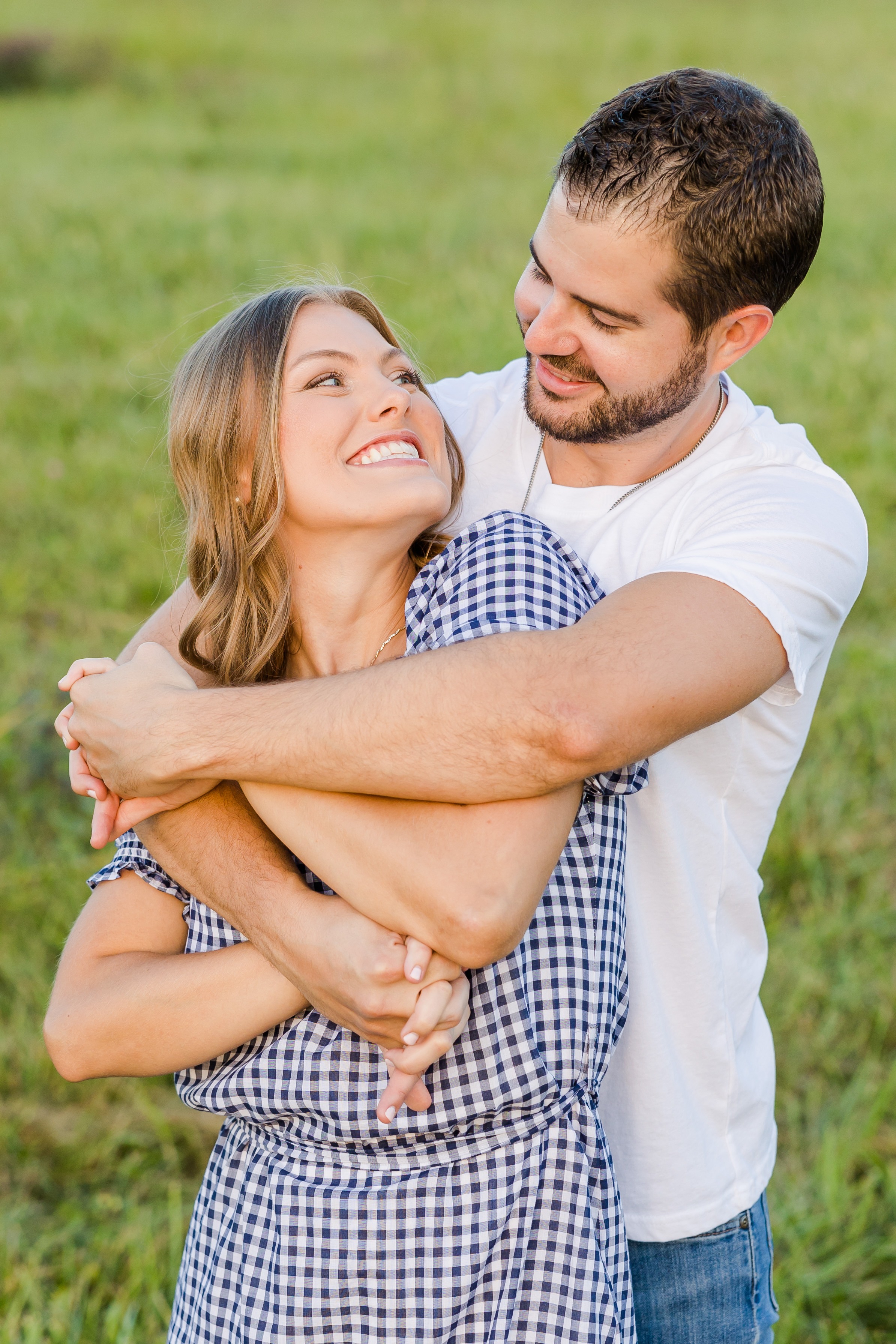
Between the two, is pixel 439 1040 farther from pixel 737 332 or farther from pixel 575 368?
pixel 737 332

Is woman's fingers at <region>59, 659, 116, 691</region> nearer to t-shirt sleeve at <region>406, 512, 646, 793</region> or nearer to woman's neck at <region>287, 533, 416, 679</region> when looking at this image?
woman's neck at <region>287, 533, 416, 679</region>

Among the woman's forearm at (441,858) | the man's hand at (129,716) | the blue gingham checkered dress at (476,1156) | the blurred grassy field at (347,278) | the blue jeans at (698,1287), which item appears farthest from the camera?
the blurred grassy field at (347,278)

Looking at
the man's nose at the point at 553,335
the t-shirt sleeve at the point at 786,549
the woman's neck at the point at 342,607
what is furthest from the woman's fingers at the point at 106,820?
the man's nose at the point at 553,335

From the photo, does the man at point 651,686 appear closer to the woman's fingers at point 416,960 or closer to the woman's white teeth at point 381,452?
the woman's fingers at point 416,960

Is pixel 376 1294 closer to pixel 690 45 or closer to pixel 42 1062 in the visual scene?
pixel 42 1062

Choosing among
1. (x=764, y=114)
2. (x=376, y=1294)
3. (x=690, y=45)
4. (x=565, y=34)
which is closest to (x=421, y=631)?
(x=376, y=1294)

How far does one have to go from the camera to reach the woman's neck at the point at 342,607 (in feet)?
7.21

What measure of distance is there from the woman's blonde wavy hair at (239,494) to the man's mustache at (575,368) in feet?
0.86

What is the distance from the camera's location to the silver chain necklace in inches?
83.7

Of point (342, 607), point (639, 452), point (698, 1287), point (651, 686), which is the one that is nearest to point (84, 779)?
point (342, 607)

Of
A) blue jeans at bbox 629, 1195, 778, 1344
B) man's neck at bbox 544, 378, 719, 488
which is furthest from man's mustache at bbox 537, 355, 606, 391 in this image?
blue jeans at bbox 629, 1195, 778, 1344

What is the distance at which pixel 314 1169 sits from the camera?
1.82 m

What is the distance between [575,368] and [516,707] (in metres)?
0.80

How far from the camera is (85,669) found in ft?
6.72
